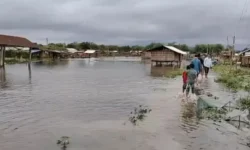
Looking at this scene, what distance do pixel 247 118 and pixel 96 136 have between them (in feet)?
14.3

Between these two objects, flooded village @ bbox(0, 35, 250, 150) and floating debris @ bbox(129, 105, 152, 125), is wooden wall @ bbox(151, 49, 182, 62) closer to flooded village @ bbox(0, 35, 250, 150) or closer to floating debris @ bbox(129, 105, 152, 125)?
flooded village @ bbox(0, 35, 250, 150)

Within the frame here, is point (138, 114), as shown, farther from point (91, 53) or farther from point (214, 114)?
point (91, 53)

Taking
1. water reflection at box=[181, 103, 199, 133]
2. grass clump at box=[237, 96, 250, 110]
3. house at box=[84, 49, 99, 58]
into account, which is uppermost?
grass clump at box=[237, 96, 250, 110]

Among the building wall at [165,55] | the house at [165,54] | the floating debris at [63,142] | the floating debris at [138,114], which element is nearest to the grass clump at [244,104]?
the floating debris at [138,114]

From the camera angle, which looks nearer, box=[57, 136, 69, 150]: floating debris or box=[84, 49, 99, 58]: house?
box=[57, 136, 69, 150]: floating debris

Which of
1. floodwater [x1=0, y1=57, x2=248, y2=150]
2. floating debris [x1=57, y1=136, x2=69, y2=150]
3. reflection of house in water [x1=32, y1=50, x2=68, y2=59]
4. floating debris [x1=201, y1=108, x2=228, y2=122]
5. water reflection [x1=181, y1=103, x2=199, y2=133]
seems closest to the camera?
floating debris [x1=57, y1=136, x2=69, y2=150]

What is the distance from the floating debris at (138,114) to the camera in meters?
10.4

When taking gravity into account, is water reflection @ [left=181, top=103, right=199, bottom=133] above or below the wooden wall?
below

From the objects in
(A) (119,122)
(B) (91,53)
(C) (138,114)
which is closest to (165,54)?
(C) (138,114)

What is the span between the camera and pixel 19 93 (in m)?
16.8

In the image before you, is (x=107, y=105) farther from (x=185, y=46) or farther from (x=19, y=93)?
(x=185, y=46)

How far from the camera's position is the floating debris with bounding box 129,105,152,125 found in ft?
34.0

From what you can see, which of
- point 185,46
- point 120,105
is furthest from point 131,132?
point 185,46

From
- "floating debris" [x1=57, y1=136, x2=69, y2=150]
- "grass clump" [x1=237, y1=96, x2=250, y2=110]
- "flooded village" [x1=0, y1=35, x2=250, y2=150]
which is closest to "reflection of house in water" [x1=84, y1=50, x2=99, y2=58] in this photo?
"flooded village" [x1=0, y1=35, x2=250, y2=150]
